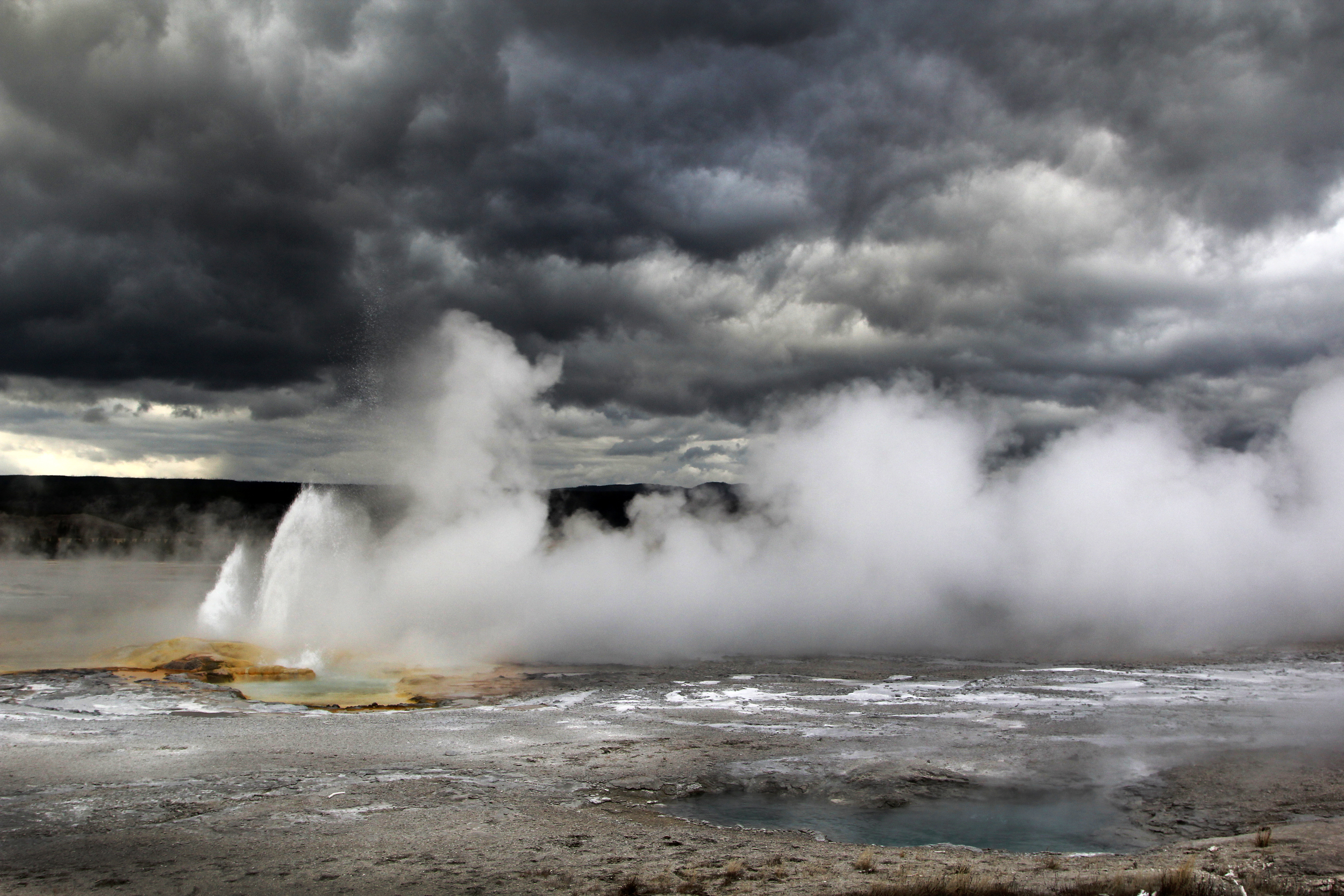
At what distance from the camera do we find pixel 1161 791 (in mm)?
10344

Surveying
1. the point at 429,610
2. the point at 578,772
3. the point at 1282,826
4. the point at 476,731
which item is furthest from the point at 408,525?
the point at 1282,826

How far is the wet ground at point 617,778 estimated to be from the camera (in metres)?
7.30

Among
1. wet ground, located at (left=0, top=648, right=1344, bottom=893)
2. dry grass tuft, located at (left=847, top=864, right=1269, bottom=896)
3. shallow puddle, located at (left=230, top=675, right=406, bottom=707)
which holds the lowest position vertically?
shallow puddle, located at (left=230, top=675, right=406, bottom=707)

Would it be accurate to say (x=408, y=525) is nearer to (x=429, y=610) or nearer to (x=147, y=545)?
(x=429, y=610)

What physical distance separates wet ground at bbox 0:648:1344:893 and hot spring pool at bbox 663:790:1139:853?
22 cm

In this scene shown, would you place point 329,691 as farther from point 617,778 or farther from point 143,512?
point 143,512

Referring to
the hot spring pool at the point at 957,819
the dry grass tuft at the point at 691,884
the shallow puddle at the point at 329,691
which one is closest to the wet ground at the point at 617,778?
the dry grass tuft at the point at 691,884

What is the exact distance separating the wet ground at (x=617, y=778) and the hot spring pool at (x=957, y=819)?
22cm

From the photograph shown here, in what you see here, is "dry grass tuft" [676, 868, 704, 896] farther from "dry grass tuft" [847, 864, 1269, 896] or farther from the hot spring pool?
the hot spring pool

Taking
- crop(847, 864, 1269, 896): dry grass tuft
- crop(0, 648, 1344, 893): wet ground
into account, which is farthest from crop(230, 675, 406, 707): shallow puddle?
crop(847, 864, 1269, 896): dry grass tuft

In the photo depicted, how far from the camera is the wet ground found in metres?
7.30

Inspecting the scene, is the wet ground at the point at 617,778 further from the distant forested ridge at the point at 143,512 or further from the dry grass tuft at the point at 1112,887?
the distant forested ridge at the point at 143,512

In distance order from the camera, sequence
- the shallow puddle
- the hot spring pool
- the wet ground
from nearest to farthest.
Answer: the wet ground < the hot spring pool < the shallow puddle

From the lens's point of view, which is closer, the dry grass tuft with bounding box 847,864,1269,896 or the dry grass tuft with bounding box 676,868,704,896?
the dry grass tuft with bounding box 847,864,1269,896
